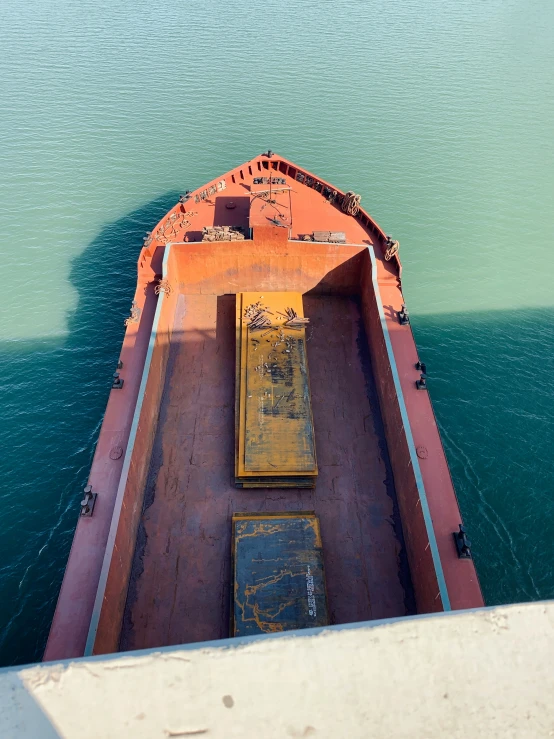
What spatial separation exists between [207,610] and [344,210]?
1952 cm

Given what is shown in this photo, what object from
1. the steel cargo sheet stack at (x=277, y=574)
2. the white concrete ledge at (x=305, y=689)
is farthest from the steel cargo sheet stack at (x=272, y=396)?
the white concrete ledge at (x=305, y=689)

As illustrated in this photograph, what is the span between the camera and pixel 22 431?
65.5 feet

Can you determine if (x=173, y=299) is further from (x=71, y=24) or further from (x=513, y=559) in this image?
(x=71, y=24)

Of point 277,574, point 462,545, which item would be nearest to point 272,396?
point 277,574

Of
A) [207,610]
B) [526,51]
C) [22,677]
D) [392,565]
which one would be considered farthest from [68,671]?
[526,51]

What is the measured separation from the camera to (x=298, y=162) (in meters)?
37.1

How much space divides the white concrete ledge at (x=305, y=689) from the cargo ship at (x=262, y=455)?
4092mm

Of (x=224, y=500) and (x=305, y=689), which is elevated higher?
(x=224, y=500)

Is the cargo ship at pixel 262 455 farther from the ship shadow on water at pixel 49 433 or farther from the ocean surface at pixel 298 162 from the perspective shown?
the ocean surface at pixel 298 162

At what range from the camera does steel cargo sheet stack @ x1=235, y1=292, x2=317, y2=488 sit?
1474 cm

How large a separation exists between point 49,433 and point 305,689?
1803cm

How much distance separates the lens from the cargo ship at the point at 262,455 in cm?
1216

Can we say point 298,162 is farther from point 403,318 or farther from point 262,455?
point 262,455

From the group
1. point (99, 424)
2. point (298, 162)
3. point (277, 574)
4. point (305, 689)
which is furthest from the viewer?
point (298, 162)
